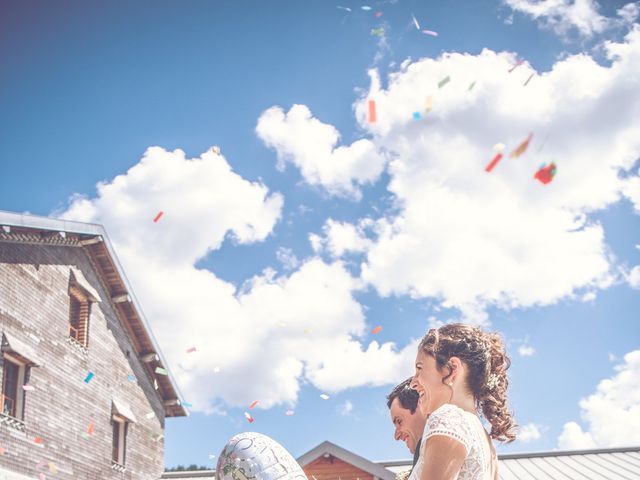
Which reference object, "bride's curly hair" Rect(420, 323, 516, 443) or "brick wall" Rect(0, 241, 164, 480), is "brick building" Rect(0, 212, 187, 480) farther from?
"bride's curly hair" Rect(420, 323, 516, 443)

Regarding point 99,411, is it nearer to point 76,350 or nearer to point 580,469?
point 76,350

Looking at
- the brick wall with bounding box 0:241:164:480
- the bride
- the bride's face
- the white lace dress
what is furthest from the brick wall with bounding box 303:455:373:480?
the white lace dress

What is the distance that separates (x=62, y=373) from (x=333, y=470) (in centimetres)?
666

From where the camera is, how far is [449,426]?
1994 mm

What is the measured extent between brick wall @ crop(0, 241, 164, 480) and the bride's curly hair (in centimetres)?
1118

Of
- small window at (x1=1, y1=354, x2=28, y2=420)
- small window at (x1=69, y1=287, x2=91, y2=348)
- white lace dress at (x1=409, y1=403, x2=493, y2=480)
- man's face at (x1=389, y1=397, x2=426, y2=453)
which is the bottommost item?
white lace dress at (x1=409, y1=403, x2=493, y2=480)

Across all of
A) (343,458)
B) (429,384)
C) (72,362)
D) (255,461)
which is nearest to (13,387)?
(72,362)

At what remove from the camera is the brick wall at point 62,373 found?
12.5 meters

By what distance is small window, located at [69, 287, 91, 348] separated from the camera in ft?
50.2

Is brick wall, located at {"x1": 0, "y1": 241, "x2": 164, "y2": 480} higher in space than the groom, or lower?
higher

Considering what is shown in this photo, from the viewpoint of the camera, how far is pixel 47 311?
13750 mm

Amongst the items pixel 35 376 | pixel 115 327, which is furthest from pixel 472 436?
pixel 115 327

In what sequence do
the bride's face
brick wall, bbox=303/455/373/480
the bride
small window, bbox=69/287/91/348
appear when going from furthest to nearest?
1. brick wall, bbox=303/455/373/480
2. small window, bbox=69/287/91/348
3. the bride's face
4. the bride

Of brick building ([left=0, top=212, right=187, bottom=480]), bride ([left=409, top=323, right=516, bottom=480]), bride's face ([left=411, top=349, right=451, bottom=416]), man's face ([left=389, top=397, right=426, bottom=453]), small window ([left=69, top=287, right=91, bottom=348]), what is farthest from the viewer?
small window ([left=69, top=287, right=91, bottom=348])
